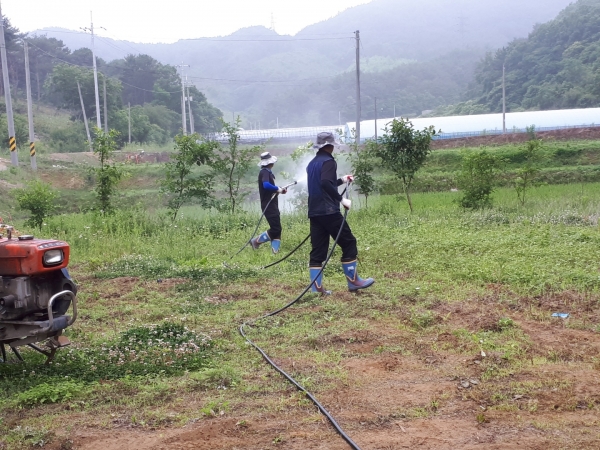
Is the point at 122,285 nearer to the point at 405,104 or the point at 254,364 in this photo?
the point at 254,364

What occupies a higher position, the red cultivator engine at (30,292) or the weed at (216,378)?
the red cultivator engine at (30,292)

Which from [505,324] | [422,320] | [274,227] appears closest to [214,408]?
[422,320]

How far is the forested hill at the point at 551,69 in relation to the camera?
57.2 meters

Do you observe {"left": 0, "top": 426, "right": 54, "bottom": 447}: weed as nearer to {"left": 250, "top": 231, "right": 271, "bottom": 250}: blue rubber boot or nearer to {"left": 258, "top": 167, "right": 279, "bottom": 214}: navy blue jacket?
{"left": 250, "top": 231, "right": 271, "bottom": 250}: blue rubber boot

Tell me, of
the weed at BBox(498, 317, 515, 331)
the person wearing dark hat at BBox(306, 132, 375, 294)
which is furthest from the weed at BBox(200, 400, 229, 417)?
the person wearing dark hat at BBox(306, 132, 375, 294)

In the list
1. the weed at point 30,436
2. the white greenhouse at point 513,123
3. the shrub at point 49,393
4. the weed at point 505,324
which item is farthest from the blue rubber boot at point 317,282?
the white greenhouse at point 513,123

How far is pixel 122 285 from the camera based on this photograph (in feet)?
30.5

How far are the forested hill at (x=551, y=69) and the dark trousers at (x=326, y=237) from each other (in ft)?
174

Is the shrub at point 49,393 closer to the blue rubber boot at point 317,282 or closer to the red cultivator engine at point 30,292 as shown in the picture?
the red cultivator engine at point 30,292

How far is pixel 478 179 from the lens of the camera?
15.5 m

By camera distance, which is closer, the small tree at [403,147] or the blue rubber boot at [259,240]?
the blue rubber boot at [259,240]

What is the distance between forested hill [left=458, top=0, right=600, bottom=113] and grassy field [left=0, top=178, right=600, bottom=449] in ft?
170

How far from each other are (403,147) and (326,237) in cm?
Answer: 815

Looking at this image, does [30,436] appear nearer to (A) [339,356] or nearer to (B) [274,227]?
(A) [339,356]
